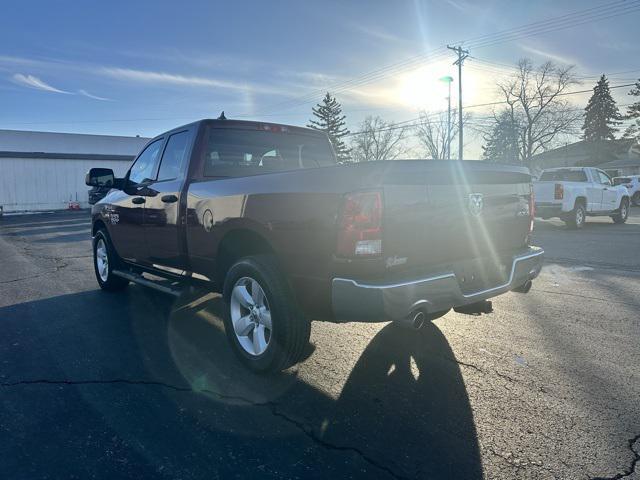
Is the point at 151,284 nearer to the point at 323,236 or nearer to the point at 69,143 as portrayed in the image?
the point at 323,236

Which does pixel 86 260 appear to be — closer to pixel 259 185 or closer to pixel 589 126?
pixel 259 185

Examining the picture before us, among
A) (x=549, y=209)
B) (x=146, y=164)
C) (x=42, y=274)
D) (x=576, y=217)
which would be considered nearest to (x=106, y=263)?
(x=146, y=164)

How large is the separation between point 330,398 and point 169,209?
97.5 inches

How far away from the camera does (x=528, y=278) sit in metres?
3.84

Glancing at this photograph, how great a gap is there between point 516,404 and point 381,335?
154 cm

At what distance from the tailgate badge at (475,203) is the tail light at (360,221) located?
2.90 feet

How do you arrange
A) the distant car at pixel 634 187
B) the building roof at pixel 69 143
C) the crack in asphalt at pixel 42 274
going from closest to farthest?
1. the crack in asphalt at pixel 42 274
2. the distant car at pixel 634 187
3. the building roof at pixel 69 143

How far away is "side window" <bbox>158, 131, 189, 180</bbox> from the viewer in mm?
4548

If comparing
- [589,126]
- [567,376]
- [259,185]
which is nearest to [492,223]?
[567,376]

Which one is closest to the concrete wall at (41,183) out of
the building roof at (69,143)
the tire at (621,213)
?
the building roof at (69,143)

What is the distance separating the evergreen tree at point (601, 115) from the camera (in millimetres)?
61188

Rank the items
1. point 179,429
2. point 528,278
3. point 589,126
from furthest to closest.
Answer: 1. point 589,126
2. point 528,278
3. point 179,429

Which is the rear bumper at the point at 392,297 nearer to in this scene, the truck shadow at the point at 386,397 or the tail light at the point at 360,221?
the tail light at the point at 360,221

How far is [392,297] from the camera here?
109 inches
